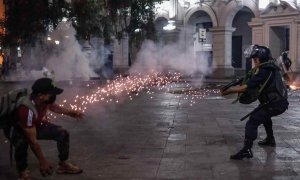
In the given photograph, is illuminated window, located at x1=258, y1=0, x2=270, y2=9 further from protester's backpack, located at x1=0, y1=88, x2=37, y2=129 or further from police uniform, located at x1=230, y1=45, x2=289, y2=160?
protester's backpack, located at x1=0, y1=88, x2=37, y2=129

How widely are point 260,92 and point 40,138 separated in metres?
3.43

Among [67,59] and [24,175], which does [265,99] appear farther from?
[67,59]

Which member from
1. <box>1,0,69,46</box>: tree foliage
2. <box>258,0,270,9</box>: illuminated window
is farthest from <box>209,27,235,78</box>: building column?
<box>1,0,69,46</box>: tree foliage

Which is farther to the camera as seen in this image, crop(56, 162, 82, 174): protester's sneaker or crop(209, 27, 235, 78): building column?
crop(209, 27, 235, 78): building column

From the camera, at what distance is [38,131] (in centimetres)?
686

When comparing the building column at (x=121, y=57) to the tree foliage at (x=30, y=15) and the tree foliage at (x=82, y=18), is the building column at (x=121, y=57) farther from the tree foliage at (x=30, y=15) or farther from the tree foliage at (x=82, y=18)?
the tree foliage at (x=30, y=15)

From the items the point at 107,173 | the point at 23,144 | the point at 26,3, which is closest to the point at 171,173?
the point at 107,173

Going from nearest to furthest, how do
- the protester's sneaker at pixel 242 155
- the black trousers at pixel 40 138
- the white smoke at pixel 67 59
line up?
the black trousers at pixel 40 138 < the protester's sneaker at pixel 242 155 < the white smoke at pixel 67 59

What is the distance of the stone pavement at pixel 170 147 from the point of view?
281 inches

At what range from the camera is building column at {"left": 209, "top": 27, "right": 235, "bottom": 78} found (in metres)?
33.0

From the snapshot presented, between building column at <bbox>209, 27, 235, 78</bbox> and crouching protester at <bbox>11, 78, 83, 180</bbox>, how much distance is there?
26561 mm

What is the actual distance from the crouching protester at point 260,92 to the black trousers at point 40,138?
2.59 meters

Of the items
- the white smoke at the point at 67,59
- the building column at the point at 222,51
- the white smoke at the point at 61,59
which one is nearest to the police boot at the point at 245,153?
the building column at the point at 222,51

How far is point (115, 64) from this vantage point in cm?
3972
